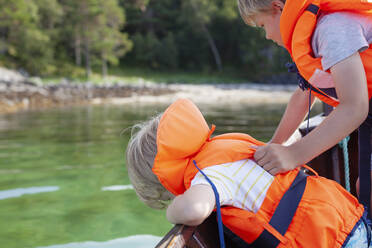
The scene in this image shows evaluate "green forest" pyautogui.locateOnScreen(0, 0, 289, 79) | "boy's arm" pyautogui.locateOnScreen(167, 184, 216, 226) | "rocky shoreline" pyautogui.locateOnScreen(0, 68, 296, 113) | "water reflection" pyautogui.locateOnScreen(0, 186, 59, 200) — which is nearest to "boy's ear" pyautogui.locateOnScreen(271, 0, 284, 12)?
"boy's arm" pyautogui.locateOnScreen(167, 184, 216, 226)

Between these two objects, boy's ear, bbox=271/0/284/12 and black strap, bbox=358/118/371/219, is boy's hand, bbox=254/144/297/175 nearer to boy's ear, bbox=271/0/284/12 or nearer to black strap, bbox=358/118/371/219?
black strap, bbox=358/118/371/219

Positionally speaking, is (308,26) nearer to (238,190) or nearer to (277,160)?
(277,160)

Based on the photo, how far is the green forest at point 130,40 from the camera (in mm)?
27469

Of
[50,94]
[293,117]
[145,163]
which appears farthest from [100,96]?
[145,163]

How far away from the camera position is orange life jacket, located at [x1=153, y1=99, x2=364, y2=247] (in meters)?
1.39

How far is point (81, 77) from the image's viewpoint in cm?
2795

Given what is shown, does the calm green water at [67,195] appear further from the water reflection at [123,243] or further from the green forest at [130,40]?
the green forest at [130,40]

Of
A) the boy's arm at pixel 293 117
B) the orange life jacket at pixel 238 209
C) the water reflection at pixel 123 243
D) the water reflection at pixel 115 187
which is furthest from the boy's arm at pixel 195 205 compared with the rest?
the water reflection at pixel 115 187

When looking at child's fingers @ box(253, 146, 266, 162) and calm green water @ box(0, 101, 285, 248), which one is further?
calm green water @ box(0, 101, 285, 248)

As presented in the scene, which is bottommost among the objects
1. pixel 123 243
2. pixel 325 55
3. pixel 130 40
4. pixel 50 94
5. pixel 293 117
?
pixel 50 94

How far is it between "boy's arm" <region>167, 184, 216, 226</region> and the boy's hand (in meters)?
0.26

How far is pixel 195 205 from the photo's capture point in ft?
4.25

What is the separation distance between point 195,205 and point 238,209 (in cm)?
22

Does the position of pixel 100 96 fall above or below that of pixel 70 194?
below
